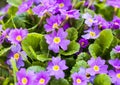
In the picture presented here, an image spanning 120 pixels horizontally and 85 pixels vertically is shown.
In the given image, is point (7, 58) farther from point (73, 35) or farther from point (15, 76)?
point (73, 35)

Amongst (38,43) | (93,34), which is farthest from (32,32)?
(93,34)

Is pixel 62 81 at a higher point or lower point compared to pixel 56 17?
lower

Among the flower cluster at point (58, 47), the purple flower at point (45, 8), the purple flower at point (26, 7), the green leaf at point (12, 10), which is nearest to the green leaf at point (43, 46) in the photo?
the flower cluster at point (58, 47)

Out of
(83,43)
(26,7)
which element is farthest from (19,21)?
(83,43)

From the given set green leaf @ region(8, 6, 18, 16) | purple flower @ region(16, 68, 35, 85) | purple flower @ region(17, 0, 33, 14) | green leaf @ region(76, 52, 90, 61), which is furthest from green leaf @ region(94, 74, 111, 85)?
green leaf @ region(8, 6, 18, 16)

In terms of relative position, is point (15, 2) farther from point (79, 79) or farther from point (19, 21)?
point (79, 79)

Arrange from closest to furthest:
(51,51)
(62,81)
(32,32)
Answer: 1. (62,81)
2. (51,51)
3. (32,32)

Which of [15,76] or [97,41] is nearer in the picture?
[15,76]
